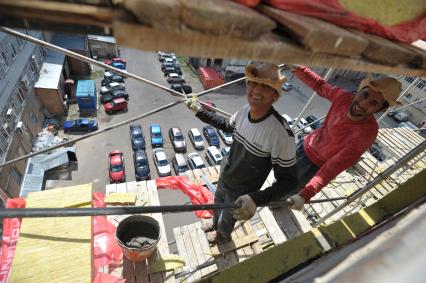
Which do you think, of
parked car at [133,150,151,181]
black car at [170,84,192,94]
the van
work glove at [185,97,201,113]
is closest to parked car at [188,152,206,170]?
the van

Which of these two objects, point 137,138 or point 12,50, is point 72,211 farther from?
point 137,138

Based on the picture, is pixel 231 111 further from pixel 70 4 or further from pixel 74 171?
pixel 70 4

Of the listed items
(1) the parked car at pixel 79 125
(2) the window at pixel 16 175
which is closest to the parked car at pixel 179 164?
(1) the parked car at pixel 79 125

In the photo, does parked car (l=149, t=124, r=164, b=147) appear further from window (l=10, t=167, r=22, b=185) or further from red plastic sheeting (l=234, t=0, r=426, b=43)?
red plastic sheeting (l=234, t=0, r=426, b=43)

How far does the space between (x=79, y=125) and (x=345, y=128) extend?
2128 cm

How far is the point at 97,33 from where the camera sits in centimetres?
144

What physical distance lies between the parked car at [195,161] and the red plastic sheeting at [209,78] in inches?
429

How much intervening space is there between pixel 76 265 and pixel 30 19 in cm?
518

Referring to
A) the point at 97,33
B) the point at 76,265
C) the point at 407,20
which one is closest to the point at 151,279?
the point at 76,265

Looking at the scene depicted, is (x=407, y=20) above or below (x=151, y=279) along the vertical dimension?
below

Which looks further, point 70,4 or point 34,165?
point 34,165

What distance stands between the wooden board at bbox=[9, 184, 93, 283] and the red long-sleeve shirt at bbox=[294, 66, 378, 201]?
436cm

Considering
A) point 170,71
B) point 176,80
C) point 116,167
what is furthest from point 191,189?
point 170,71

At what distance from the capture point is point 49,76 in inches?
850
